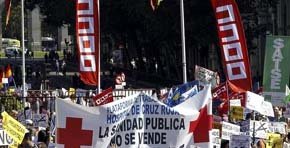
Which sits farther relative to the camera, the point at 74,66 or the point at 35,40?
the point at 35,40

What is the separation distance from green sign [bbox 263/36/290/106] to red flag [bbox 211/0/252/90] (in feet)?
4.99

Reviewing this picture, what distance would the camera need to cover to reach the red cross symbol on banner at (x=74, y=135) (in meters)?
12.3

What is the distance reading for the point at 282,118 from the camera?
23.1 meters

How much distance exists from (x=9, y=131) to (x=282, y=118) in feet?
25.3

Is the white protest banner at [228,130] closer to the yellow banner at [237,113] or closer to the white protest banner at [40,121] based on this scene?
the yellow banner at [237,113]

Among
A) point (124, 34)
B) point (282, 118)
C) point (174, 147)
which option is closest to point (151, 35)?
point (124, 34)

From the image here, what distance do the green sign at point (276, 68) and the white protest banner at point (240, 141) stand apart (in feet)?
17.9

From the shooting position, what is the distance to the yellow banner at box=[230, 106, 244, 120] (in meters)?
21.0

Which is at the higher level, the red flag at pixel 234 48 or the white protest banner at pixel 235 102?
the red flag at pixel 234 48

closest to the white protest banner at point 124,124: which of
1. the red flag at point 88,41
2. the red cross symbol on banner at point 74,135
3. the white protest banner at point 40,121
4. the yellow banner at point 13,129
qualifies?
the red cross symbol on banner at point 74,135

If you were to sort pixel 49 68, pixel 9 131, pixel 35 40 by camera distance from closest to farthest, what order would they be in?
1. pixel 9 131
2. pixel 49 68
3. pixel 35 40

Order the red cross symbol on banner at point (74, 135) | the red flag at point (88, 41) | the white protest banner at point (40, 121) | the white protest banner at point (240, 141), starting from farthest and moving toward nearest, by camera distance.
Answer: the white protest banner at point (40, 121) → the red flag at point (88, 41) → the white protest banner at point (240, 141) → the red cross symbol on banner at point (74, 135)

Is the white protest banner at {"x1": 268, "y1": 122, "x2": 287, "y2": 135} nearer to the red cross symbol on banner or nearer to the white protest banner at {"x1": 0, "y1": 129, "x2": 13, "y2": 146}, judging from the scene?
the white protest banner at {"x1": 0, "y1": 129, "x2": 13, "y2": 146}

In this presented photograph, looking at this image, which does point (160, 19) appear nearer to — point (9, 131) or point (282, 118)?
point (282, 118)
